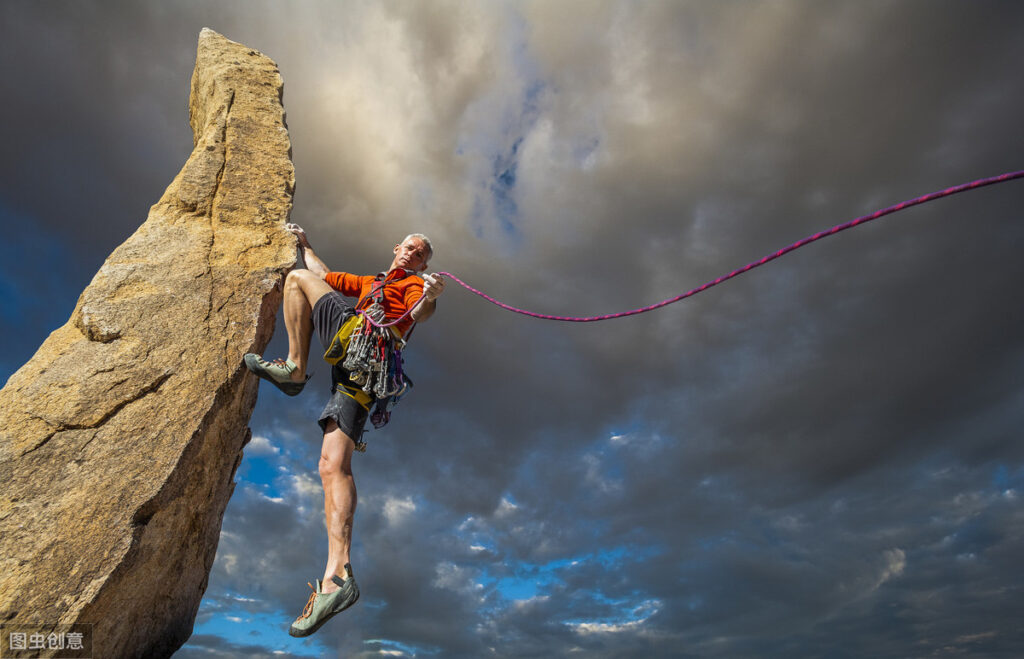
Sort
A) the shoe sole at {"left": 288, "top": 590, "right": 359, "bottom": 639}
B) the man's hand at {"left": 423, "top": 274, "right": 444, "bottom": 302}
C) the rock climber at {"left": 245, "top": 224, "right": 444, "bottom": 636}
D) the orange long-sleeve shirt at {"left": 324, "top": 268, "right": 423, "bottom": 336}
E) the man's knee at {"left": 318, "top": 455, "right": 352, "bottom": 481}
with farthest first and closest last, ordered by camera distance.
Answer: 1. the orange long-sleeve shirt at {"left": 324, "top": 268, "right": 423, "bottom": 336}
2. the man's hand at {"left": 423, "top": 274, "right": 444, "bottom": 302}
3. the man's knee at {"left": 318, "top": 455, "right": 352, "bottom": 481}
4. the rock climber at {"left": 245, "top": 224, "right": 444, "bottom": 636}
5. the shoe sole at {"left": 288, "top": 590, "right": 359, "bottom": 639}

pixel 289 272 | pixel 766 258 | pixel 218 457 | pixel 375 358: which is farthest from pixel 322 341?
pixel 766 258

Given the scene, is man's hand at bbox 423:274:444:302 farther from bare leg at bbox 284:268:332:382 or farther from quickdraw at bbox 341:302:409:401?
bare leg at bbox 284:268:332:382

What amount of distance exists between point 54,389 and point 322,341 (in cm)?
164

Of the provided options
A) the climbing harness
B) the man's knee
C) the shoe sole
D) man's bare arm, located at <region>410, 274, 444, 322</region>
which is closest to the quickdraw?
the climbing harness

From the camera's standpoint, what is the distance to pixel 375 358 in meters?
4.21

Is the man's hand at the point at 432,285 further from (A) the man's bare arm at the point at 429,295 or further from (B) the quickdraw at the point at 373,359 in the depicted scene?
(B) the quickdraw at the point at 373,359

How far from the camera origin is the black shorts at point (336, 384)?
13.6 feet

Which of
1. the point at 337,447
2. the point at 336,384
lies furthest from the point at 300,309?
the point at 337,447

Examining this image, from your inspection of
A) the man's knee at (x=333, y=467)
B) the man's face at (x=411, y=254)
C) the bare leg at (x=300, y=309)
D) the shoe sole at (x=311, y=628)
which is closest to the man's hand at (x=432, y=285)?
the man's face at (x=411, y=254)

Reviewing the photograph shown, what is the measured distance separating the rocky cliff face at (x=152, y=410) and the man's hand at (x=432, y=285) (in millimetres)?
1190

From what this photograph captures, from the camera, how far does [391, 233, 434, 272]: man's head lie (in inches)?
188

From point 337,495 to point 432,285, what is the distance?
1.59m

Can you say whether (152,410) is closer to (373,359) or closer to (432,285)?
(373,359)

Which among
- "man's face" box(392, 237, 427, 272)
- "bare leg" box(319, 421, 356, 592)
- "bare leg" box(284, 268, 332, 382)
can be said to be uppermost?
"man's face" box(392, 237, 427, 272)
